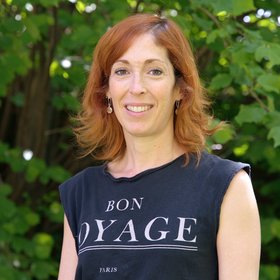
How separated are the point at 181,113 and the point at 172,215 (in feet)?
1.24

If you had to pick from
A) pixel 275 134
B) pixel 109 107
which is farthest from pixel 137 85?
pixel 275 134

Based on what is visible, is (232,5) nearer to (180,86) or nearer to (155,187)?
(180,86)

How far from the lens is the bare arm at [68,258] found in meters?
2.87

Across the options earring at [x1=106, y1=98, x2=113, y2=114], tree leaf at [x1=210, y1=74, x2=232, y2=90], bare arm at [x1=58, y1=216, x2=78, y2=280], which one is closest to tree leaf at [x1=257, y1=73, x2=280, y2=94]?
tree leaf at [x1=210, y1=74, x2=232, y2=90]

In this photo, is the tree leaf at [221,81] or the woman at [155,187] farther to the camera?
the tree leaf at [221,81]

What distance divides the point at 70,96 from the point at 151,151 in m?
2.44

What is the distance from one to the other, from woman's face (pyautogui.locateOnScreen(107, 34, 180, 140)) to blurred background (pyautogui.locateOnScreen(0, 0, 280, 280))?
909 millimetres

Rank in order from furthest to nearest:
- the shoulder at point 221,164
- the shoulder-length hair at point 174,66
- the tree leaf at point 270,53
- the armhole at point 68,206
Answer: the tree leaf at point 270,53 < the armhole at point 68,206 < the shoulder-length hair at point 174,66 < the shoulder at point 221,164

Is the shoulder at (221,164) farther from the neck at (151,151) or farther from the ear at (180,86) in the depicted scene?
the ear at (180,86)

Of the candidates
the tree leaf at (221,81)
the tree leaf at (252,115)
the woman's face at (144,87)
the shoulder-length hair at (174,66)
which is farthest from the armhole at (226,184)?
the tree leaf at (221,81)

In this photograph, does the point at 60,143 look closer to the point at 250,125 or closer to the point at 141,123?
the point at 250,125

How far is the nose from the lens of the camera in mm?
2660

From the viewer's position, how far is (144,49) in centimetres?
269

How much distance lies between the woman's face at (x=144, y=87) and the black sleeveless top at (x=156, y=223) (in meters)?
0.15
